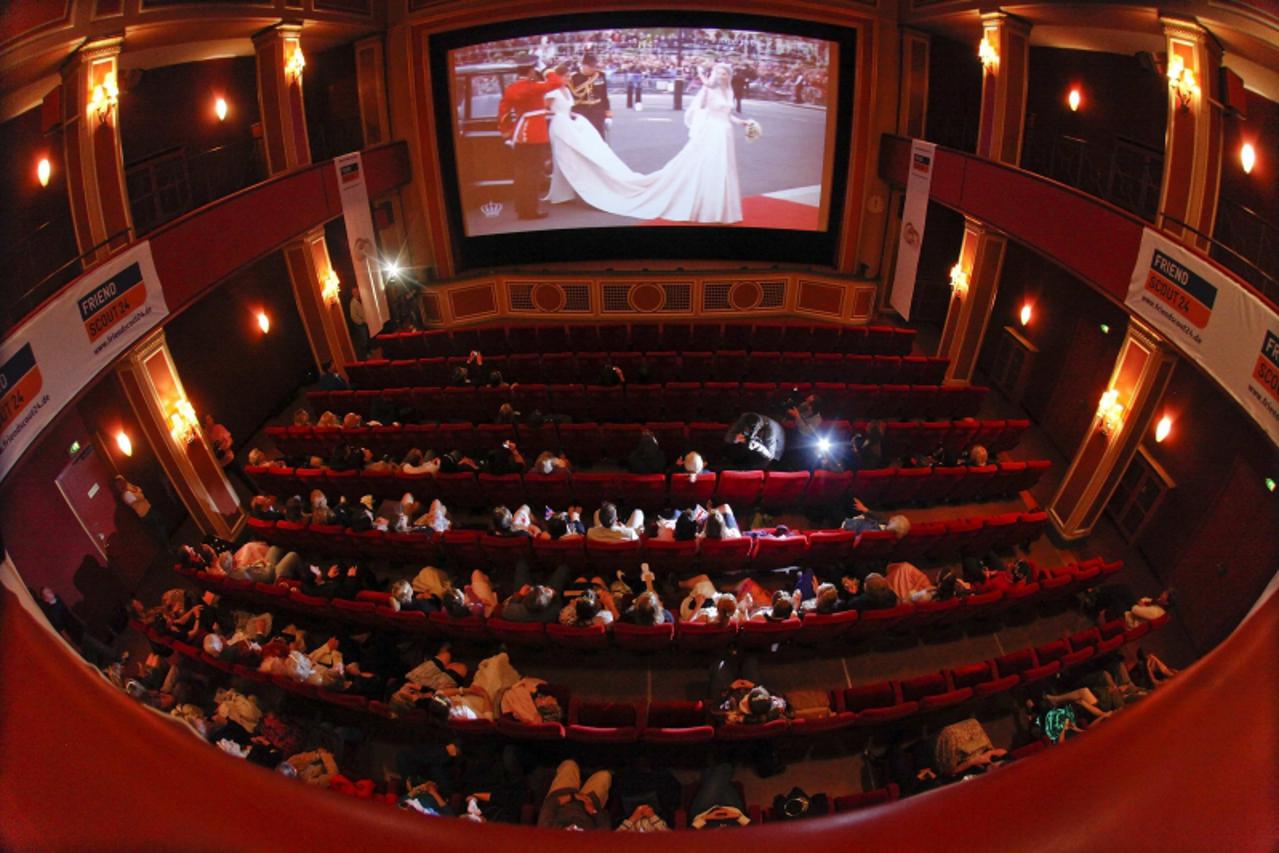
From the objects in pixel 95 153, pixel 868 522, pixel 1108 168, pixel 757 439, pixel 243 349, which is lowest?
pixel 868 522

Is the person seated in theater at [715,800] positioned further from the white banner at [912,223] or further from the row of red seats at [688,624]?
the white banner at [912,223]

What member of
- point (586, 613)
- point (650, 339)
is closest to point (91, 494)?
point (586, 613)

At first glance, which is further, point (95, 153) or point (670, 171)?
point (670, 171)

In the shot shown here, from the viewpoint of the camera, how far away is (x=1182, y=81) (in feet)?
17.3

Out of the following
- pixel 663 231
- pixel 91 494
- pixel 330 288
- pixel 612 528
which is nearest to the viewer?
pixel 612 528

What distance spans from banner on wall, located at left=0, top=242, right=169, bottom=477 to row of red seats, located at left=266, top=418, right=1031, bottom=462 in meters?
2.25

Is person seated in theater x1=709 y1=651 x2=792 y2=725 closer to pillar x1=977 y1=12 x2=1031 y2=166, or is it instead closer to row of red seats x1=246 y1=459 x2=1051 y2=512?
row of red seats x1=246 y1=459 x2=1051 y2=512

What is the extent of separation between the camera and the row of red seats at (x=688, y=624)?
16.3ft

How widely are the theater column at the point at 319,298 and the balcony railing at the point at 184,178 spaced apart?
0.93m

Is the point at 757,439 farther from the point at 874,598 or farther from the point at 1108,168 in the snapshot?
the point at 1108,168

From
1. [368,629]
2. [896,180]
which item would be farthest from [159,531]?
[896,180]

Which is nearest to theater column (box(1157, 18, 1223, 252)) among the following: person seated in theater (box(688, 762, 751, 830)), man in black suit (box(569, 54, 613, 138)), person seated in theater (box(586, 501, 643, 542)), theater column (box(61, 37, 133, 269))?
person seated in theater (box(586, 501, 643, 542))

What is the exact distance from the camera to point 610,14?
9.38 m

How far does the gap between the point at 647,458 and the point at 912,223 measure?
20.0ft
